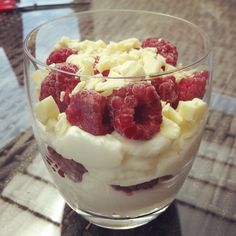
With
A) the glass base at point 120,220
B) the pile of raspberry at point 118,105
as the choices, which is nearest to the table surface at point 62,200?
the glass base at point 120,220

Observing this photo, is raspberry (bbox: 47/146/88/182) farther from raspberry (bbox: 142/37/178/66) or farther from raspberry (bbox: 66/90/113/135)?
raspberry (bbox: 142/37/178/66)

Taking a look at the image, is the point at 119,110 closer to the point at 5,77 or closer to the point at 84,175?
the point at 84,175

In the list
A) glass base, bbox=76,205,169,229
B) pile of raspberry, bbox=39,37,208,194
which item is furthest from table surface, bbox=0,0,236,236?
pile of raspberry, bbox=39,37,208,194

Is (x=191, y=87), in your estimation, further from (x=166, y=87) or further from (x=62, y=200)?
(x=62, y=200)

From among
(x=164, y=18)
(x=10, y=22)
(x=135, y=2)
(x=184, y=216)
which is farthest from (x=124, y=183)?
(x=135, y=2)

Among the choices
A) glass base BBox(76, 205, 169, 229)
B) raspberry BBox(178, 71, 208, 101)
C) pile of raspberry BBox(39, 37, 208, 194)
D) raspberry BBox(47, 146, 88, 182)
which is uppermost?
pile of raspberry BBox(39, 37, 208, 194)
